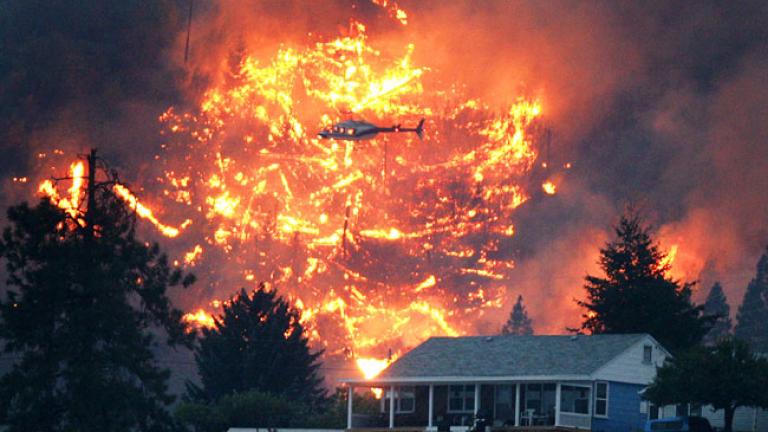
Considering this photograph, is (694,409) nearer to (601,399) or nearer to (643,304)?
(601,399)

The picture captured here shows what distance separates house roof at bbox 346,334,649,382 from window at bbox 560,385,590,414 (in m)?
1.35

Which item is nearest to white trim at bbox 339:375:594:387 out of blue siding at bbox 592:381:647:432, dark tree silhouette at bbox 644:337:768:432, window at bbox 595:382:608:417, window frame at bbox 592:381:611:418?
window frame at bbox 592:381:611:418

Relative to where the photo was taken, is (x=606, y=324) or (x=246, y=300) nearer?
(x=606, y=324)

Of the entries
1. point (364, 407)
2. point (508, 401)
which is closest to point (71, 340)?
point (508, 401)

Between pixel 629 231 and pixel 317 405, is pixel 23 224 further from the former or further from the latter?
pixel 629 231

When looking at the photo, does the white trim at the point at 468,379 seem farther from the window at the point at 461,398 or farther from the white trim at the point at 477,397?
the window at the point at 461,398

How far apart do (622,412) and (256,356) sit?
5353cm

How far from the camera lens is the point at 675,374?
92500 millimetres

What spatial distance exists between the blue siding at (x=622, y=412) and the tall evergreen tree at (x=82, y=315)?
2764 centimetres

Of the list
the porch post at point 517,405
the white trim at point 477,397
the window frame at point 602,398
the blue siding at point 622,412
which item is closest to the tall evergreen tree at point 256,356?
the white trim at point 477,397

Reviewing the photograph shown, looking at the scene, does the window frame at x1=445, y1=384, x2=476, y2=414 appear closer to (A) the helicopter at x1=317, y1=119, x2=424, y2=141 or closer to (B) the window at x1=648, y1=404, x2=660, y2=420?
(B) the window at x1=648, y1=404, x2=660, y2=420

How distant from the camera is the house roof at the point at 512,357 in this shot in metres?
97.7

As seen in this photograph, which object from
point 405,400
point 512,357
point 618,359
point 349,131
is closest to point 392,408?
point 405,400

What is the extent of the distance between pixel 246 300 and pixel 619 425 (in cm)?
6076
